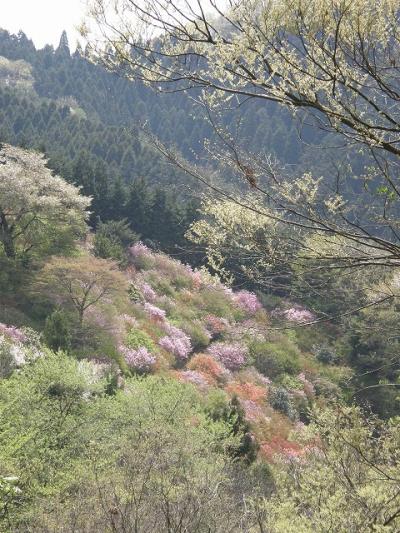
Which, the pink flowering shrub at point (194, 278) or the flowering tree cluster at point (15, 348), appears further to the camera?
the pink flowering shrub at point (194, 278)

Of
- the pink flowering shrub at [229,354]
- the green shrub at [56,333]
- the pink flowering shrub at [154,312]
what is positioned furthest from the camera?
the pink flowering shrub at [154,312]

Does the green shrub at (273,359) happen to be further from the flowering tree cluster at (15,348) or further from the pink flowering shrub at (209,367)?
the flowering tree cluster at (15,348)

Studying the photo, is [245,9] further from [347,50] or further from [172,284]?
[172,284]

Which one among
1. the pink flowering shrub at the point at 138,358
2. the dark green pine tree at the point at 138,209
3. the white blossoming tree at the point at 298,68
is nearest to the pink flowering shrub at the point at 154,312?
the pink flowering shrub at the point at 138,358

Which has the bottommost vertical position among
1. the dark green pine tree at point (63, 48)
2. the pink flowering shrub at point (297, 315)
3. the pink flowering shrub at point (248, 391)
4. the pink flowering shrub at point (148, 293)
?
the pink flowering shrub at point (248, 391)

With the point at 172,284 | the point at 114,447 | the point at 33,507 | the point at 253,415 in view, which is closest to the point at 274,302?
the point at 172,284

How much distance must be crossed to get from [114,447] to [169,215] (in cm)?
2766

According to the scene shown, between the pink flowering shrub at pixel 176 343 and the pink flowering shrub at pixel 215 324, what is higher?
the pink flowering shrub at pixel 215 324

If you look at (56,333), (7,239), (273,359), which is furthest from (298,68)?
(273,359)

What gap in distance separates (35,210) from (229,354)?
11.0 m

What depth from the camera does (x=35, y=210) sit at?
838 inches

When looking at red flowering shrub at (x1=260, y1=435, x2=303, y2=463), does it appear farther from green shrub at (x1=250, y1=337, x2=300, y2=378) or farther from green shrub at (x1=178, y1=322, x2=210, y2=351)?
green shrub at (x1=178, y1=322, x2=210, y2=351)

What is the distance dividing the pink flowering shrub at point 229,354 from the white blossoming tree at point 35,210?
8.52m

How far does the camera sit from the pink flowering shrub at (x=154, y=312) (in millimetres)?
24484
